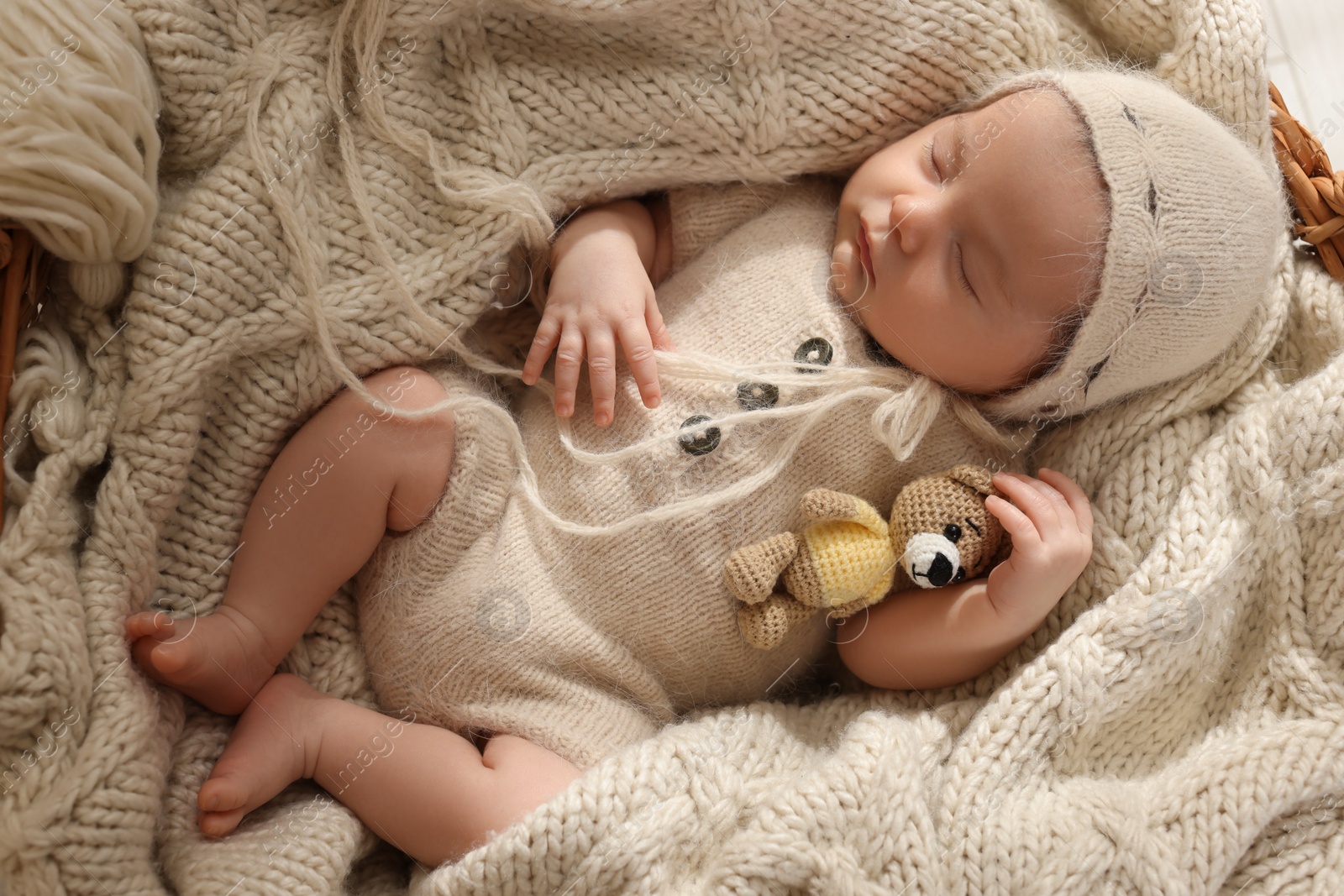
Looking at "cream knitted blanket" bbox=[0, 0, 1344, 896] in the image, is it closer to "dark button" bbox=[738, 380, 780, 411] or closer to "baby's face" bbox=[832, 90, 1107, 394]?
"baby's face" bbox=[832, 90, 1107, 394]

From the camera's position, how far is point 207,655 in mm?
1217

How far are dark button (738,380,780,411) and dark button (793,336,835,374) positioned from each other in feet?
0.17

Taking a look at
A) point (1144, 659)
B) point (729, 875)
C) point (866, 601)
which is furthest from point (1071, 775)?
point (729, 875)

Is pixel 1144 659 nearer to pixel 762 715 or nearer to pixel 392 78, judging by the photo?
pixel 762 715

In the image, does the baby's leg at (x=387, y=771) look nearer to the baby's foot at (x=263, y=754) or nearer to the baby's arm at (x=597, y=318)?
the baby's foot at (x=263, y=754)

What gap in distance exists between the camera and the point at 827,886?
3.77ft

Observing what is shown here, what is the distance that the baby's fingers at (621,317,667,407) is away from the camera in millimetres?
1307

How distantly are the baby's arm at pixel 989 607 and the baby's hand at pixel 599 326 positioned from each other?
450mm

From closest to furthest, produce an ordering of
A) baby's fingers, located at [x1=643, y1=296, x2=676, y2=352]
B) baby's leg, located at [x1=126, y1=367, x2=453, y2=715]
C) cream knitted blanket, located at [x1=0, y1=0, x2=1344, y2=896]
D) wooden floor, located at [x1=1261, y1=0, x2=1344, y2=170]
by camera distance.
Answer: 1. cream knitted blanket, located at [x1=0, y1=0, x2=1344, y2=896]
2. baby's leg, located at [x1=126, y1=367, x2=453, y2=715]
3. baby's fingers, located at [x1=643, y1=296, x2=676, y2=352]
4. wooden floor, located at [x1=1261, y1=0, x2=1344, y2=170]

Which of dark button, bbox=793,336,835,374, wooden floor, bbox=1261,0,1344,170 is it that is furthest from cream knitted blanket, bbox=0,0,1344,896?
wooden floor, bbox=1261,0,1344,170

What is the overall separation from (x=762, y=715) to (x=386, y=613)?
21.0 inches

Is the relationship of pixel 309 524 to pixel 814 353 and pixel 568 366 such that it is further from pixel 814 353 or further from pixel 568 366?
pixel 814 353

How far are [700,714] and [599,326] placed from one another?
1.85 ft

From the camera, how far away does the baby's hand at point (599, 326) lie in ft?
4.31
